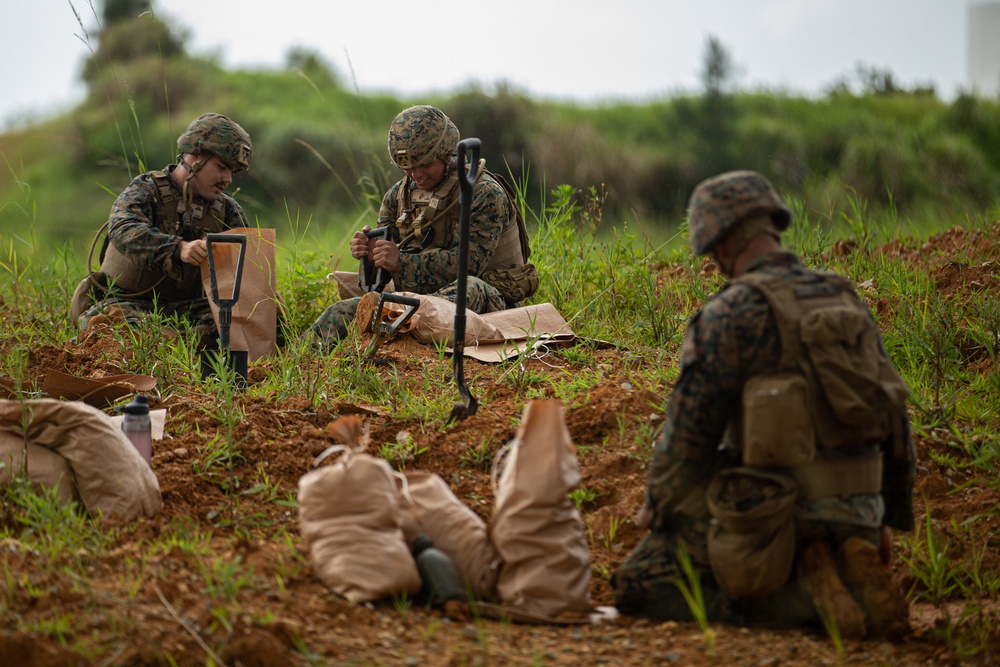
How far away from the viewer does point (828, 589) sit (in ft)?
10.5

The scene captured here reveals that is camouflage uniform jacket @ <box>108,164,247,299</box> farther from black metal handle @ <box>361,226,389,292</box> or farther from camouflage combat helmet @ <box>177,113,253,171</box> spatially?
black metal handle @ <box>361,226,389,292</box>

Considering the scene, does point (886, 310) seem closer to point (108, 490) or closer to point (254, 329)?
point (254, 329)

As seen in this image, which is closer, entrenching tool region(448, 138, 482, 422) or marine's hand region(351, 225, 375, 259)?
entrenching tool region(448, 138, 482, 422)

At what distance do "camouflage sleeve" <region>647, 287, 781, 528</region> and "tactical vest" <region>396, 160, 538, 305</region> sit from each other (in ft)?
9.91

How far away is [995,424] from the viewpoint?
4.79 meters

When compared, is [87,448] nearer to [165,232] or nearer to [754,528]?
[754,528]

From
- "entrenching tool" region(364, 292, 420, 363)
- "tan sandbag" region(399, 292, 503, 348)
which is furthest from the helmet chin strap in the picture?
"tan sandbag" region(399, 292, 503, 348)

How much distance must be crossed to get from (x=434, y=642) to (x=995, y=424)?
2979 mm

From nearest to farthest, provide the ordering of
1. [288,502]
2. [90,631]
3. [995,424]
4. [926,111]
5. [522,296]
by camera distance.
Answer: [90,631] < [288,502] < [995,424] < [522,296] < [926,111]

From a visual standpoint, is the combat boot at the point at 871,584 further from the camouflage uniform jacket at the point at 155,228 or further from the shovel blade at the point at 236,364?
the camouflage uniform jacket at the point at 155,228

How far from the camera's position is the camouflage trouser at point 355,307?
5988mm

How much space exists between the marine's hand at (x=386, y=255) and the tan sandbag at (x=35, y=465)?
261 centimetres

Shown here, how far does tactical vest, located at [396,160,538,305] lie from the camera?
616 centimetres

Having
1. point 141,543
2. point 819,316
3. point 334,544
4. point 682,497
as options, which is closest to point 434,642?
point 334,544
